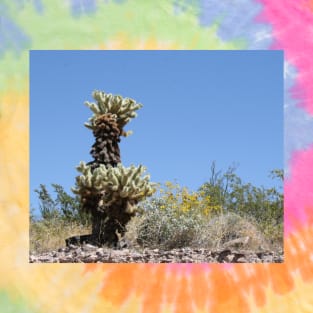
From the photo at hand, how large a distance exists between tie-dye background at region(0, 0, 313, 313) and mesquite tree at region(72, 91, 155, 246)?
1.19 meters

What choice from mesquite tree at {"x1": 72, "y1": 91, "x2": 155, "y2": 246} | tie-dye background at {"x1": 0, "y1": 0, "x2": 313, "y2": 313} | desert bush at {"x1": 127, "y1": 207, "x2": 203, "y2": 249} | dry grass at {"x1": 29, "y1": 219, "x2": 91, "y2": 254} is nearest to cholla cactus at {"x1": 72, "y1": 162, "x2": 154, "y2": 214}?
mesquite tree at {"x1": 72, "y1": 91, "x2": 155, "y2": 246}

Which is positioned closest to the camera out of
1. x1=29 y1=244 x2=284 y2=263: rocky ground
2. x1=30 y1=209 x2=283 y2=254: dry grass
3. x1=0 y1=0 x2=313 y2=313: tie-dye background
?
x1=0 y1=0 x2=313 y2=313: tie-dye background

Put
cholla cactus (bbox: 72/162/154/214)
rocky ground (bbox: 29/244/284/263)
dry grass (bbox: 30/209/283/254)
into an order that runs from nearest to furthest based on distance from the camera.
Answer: rocky ground (bbox: 29/244/284/263) → cholla cactus (bbox: 72/162/154/214) → dry grass (bbox: 30/209/283/254)

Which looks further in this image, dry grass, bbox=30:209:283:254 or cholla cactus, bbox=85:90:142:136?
dry grass, bbox=30:209:283:254

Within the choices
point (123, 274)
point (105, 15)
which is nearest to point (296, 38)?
point (105, 15)

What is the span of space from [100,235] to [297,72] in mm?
2292

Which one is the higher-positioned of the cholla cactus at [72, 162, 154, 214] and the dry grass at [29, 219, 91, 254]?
the cholla cactus at [72, 162, 154, 214]

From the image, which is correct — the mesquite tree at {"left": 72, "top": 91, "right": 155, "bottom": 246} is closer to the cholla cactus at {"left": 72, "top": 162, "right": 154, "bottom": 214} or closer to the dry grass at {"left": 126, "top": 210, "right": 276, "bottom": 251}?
the cholla cactus at {"left": 72, "top": 162, "right": 154, "bottom": 214}

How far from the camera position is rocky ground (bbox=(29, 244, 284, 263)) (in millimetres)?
5246

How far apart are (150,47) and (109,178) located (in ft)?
5.02

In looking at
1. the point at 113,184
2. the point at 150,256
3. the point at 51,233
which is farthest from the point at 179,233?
the point at 51,233

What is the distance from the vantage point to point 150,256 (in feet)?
17.9

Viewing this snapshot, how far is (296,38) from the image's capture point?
14.9 feet

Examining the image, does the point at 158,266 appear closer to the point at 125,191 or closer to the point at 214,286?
the point at 214,286
